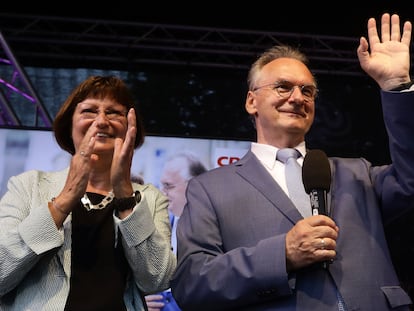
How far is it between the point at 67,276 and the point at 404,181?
115 cm

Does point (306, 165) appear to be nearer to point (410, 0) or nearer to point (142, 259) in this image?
point (142, 259)

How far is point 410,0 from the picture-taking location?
5301 millimetres

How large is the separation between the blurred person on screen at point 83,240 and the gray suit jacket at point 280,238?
5.5 inches

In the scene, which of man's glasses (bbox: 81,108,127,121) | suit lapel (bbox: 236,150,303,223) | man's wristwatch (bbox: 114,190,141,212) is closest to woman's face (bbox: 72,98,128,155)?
man's glasses (bbox: 81,108,127,121)

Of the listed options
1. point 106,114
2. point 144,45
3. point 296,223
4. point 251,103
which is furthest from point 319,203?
point 144,45

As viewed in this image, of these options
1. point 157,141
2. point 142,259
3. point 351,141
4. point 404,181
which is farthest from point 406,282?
point 142,259

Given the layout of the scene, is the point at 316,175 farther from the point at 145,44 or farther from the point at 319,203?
the point at 145,44

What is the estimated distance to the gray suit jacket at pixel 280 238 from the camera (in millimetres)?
1830

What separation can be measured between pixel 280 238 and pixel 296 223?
0.10m

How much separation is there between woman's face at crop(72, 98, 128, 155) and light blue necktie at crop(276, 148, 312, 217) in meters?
0.61

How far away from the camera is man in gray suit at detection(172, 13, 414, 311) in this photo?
5.97 ft

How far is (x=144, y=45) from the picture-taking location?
5.66 metres

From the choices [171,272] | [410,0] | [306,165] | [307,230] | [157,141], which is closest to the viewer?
[307,230]

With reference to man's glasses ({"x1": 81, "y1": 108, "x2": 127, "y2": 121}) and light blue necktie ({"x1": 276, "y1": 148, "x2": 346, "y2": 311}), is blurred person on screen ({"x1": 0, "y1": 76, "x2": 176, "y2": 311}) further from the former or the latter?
light blue necktie ({"x1": 276, "y1": 148, "x2": 346, "y2": 311})
